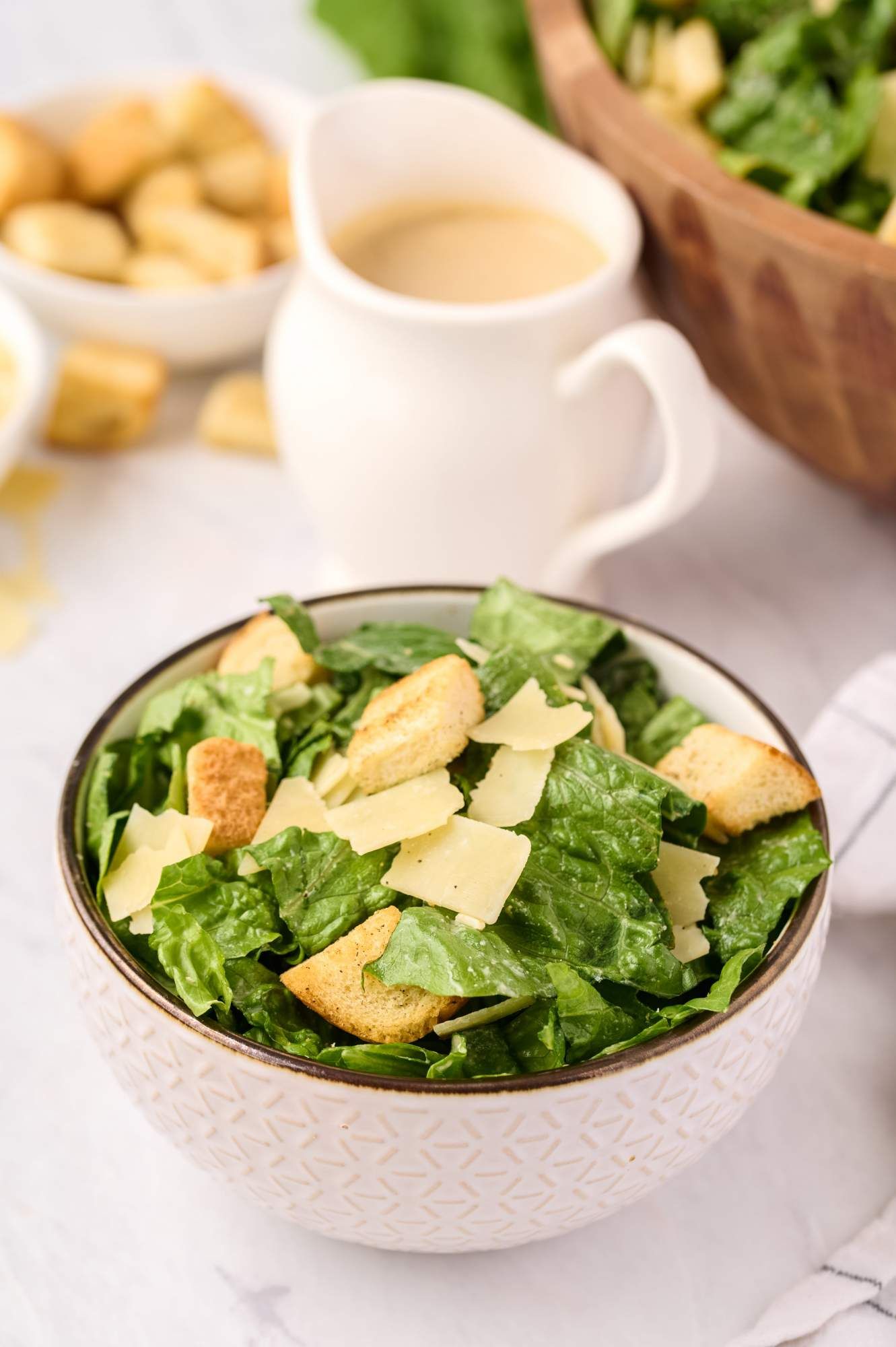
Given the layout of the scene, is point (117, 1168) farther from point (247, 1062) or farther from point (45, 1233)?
point (247, 1062)

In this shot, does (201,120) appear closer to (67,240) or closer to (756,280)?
(67,240)

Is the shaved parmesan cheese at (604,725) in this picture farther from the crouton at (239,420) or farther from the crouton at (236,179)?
the crouton at (236,179)

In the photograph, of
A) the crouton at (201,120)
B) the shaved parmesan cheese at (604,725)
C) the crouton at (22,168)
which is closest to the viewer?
the shaved parmesan cheese at (604,725)

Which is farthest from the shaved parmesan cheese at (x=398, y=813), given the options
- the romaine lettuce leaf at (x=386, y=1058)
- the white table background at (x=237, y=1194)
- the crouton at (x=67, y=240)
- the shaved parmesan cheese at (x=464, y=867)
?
the crouton at (x=67, y=240)

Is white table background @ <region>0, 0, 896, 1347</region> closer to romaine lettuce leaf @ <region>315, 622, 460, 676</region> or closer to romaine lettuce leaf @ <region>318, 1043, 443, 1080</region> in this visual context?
romaine lettuce leaf @ <region>318, 1043, 443, 1080</region>

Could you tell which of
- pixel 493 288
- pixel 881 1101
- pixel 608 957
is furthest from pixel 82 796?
pixel 493 288

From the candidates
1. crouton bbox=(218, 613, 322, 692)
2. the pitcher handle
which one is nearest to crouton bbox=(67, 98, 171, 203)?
the pitcher handle
